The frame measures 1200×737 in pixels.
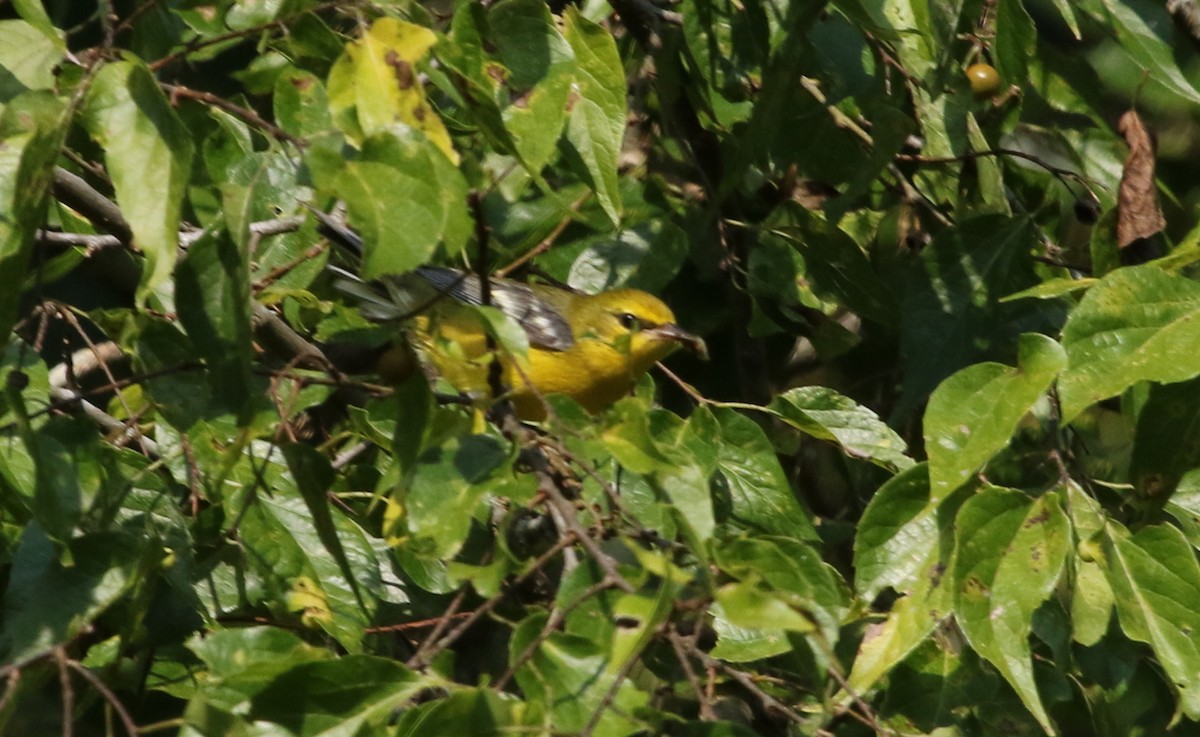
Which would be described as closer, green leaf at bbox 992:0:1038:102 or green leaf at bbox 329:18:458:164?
green leaf at bbox 329:18:458:164

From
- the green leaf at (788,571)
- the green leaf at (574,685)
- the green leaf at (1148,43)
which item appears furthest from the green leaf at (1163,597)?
the green leaf at (1148,43)

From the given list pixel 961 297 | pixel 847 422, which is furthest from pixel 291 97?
pixel 961 297

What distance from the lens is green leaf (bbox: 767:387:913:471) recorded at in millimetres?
3068

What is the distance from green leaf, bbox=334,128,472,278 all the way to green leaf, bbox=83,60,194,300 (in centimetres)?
26

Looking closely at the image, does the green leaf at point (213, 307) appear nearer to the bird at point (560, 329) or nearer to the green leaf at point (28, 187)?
the green leaf at point (28, 187)

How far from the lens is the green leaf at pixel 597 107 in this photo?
2615 mm

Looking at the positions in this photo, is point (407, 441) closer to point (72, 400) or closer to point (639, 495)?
point (72, 400)

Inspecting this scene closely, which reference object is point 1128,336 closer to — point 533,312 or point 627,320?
point 627,320

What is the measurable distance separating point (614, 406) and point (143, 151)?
0.75 metres

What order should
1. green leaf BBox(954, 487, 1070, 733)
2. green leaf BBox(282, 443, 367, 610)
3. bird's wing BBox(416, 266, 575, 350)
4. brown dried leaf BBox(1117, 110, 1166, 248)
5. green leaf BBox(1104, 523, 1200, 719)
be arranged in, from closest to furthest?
green leaf BBox(282, 443, 367, 610) → green leaf BBox(954, 487, 1070, 733) → green leaf BBox(1104, 523, 1200, 719) → brown dried leaf BBox(1117, 110, 1166, 248) → bird's wing BBox(416, 266, 575, 350)

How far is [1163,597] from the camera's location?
7.94 ft

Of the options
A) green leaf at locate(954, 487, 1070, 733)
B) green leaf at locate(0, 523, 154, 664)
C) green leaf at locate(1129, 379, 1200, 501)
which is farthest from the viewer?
green leaf at locate(1129, 379, 1200, 501)

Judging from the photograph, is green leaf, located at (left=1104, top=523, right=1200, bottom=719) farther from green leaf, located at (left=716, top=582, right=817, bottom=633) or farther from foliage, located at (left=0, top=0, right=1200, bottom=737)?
green leaf, located at (left=716, top=582, right=817, bottom=633)

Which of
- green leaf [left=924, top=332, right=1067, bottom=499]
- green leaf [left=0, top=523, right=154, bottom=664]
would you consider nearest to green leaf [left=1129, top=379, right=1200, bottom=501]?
green leaf [left=924, top=332, right=1067, bottom=499]
